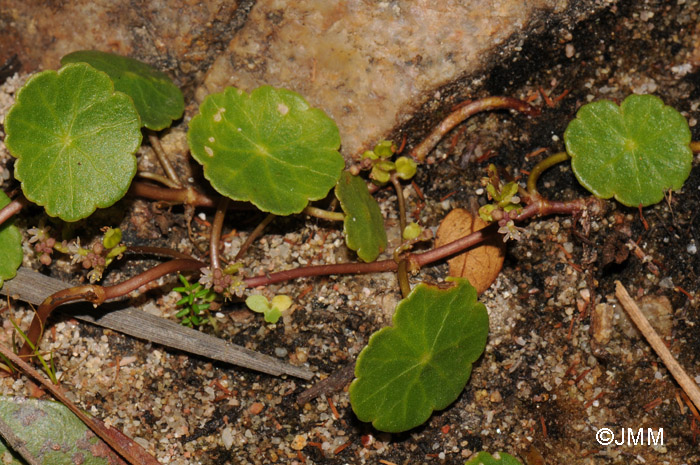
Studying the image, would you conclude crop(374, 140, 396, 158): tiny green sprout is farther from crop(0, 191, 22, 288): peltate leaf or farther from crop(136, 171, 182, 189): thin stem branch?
crop(0, 191, 22, 288): peltate leaf

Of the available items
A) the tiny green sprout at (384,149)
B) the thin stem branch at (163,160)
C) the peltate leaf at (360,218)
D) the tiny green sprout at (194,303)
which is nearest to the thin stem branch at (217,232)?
the tiny green sprout at (194,303)

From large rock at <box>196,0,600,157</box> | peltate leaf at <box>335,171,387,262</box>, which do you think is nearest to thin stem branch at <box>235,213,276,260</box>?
peltate leaf at <box>335,171,387,262</box>

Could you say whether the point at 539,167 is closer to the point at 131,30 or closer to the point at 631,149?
A: the point at 631,149

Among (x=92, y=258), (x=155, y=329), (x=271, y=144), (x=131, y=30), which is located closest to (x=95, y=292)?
(x=92, y=258)

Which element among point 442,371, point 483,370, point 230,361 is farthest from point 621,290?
point 230,361

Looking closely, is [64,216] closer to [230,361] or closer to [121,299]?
[121,299]
